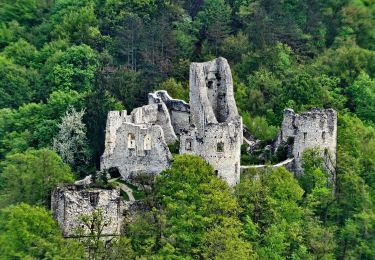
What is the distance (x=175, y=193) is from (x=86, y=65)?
84.7 ft

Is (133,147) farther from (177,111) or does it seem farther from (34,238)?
(34,238)

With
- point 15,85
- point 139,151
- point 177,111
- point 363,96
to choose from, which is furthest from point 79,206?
point 15,85

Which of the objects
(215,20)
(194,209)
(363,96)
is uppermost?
(215,20)

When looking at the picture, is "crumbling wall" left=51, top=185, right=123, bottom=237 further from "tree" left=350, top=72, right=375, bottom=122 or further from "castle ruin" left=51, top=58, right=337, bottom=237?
"tree" left=350, top=72, right=375, bottom=122

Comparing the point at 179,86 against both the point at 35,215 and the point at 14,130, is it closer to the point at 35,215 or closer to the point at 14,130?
the point at 14,130

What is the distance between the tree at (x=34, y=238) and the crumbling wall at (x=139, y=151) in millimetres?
5975

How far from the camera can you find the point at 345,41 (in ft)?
304

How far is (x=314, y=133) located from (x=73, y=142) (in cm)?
1432

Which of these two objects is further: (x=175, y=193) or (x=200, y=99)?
(x=200, y=99)

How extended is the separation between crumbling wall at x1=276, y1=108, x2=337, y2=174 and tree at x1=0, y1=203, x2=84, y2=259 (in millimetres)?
13268

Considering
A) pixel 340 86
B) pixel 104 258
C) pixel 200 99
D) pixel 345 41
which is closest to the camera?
pixel 104 258

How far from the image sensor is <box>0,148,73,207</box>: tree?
66.0 meters

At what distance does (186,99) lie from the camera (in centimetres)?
7606

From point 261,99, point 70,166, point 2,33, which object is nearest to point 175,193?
point 70,166
